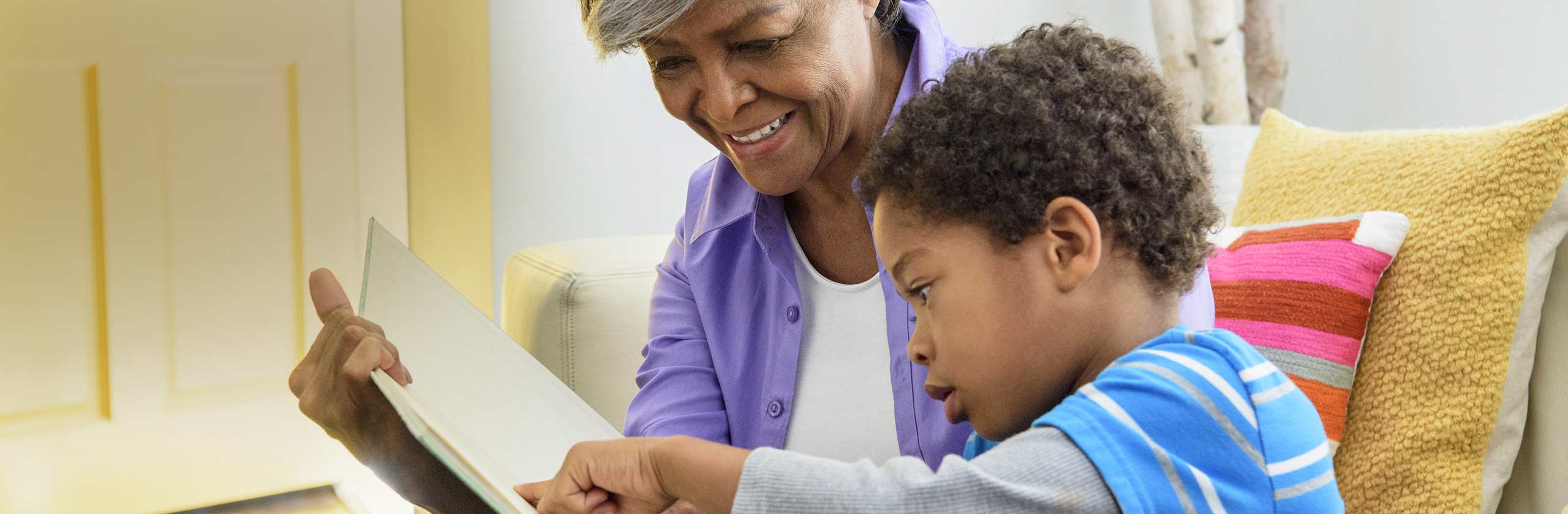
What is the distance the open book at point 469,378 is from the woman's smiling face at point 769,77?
1.01 feet

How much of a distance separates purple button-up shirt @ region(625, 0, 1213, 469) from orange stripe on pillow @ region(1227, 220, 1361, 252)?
53 cm

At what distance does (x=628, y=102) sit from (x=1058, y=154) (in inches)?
71.6

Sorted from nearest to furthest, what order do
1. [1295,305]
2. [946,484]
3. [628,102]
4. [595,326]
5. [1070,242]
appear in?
[946,484] < [1070,242] < [1295,305] < [595,326] < [628,102]

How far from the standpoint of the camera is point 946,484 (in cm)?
64

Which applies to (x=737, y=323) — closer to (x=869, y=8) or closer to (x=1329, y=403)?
(x=869, y=8)

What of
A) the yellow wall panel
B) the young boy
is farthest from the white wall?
the young boy

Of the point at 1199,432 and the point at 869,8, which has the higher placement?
the point at 869,8

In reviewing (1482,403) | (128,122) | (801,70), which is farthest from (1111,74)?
(128,122)

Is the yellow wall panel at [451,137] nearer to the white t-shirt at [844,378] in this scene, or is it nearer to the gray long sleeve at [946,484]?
the white t-shirt at [844,378]

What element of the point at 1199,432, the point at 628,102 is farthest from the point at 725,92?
the point at 628,102

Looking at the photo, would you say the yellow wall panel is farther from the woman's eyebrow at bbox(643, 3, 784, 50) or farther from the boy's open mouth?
the boy's open mouth

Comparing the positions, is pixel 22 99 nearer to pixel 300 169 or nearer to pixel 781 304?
pixel 300 169

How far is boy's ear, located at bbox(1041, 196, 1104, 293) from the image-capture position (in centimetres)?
79

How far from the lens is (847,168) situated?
1251 mm
